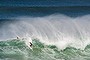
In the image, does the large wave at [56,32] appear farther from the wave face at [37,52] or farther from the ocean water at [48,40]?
the wave face at [37,52]

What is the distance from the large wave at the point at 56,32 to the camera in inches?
771

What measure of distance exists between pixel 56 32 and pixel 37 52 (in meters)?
3.53

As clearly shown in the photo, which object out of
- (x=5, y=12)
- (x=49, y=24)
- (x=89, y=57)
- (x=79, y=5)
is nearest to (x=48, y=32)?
(x=49, y=24)

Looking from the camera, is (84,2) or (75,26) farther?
(84,2)

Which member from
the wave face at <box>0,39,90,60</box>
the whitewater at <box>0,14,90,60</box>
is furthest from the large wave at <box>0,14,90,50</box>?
the wave face at <box>0,39,90,60</box>

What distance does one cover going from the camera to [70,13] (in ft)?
107

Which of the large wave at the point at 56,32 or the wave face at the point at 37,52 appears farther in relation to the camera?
the large wave at the point at 56,32

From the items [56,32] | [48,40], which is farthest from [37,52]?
[56,32]

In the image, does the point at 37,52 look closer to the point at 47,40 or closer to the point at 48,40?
the point at 47,40

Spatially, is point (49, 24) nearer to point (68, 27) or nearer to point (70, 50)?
point (68, 27)

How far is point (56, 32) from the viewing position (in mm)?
21344

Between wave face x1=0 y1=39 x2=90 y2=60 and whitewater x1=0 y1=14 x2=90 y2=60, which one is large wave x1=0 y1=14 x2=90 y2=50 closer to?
whitewater x1=0 y1=14 x2=90 y2=60

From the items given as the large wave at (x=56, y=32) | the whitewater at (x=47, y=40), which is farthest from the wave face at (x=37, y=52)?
the large wave at (x=56, y=32)

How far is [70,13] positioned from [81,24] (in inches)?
376
